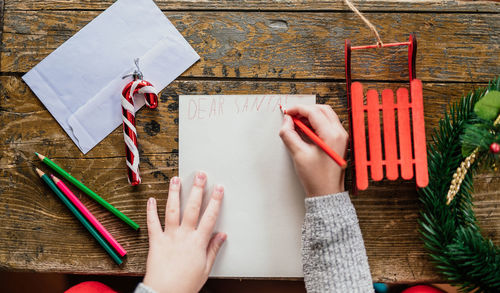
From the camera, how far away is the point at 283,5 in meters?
0.77

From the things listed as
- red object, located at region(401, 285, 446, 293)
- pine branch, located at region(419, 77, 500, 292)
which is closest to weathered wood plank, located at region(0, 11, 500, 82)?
pine branch, located at region(419, 77, 500, 292)

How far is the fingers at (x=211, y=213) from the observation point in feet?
2.36

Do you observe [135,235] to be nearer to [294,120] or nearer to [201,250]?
[201,250]

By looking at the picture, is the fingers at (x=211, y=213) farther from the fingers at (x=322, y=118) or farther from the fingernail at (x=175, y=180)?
the fingers at (x=322, y=118)

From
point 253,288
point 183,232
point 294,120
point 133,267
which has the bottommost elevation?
point 253,288

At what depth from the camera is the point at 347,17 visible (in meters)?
0.76

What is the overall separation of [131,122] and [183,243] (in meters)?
0.28

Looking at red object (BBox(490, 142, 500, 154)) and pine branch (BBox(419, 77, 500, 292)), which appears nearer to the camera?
red object (BBox(490, 142, 500, 154))

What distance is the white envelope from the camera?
0.76 m

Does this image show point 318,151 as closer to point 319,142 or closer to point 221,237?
point 319,142

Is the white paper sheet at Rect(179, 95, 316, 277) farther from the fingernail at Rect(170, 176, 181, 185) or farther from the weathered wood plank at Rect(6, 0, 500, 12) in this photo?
the weathered wood plank at Rect(6, 0, 500, 12)

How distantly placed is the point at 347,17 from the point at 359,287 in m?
0.58

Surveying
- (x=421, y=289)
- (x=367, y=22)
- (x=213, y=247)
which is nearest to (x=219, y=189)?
(x=213, y=247)

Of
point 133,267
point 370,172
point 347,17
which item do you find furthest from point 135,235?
point 347,17
